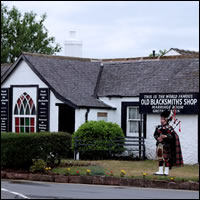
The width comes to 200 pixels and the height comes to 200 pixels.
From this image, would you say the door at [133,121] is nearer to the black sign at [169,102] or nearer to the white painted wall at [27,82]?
the black sign at [169,102]

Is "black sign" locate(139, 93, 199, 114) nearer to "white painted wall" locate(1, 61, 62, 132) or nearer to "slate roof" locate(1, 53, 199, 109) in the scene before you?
"slate roof" locate(1, 53, 199, 109)

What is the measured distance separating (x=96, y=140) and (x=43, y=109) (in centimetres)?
345

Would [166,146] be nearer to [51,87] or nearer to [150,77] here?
[150,77]

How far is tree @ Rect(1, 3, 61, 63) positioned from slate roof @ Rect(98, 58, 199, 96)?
18923mm

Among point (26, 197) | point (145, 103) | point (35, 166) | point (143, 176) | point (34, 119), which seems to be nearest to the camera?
point (26, 197)

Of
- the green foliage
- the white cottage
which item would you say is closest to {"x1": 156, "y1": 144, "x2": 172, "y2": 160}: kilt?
the green foliage

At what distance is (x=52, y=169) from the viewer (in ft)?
71.7

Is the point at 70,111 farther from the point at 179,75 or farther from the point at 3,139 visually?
the point at 3,139

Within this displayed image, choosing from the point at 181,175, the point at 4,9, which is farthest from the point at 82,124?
the point at 4,9

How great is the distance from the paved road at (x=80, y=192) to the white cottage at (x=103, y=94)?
7932mm

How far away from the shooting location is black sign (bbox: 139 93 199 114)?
25.3m

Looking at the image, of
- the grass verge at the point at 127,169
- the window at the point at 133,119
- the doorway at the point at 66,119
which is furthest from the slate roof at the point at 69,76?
the grass verge at the point at 127,169

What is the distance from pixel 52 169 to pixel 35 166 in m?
0.90

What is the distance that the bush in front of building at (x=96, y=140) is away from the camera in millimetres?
26250
